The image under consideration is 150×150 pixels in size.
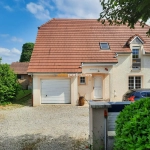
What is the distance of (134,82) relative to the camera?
82.0ft

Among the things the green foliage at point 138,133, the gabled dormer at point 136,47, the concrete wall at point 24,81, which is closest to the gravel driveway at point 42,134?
the green foliage at point 138,133

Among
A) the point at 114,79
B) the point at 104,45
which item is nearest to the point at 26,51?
the point at 104,45

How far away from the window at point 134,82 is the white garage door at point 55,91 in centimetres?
959

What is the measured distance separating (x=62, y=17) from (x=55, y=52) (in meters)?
9.52

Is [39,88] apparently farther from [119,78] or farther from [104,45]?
[104,45]

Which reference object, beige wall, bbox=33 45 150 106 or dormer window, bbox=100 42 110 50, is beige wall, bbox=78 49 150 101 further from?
dormer window, bbox=100 42 110 50

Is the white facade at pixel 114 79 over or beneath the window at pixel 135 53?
beneath

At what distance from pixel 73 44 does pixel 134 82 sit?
10.7 meters

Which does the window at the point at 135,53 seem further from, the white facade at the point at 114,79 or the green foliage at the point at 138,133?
the green foliage at the point at 138,133

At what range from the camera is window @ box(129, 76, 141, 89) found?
985 inches

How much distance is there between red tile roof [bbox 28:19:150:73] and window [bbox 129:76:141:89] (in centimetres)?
427

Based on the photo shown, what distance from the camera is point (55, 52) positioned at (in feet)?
79.7

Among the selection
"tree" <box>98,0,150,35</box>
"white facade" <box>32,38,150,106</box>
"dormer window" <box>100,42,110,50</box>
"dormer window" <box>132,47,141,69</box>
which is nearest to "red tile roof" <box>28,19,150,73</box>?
"dormer window" <box>100,42,110,50</box>

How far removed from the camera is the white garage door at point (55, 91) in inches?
869
